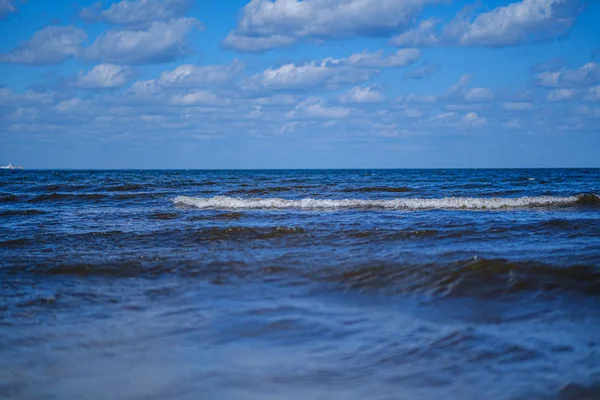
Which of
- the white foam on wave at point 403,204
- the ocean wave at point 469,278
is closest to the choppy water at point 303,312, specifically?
the ocean wave at point 469,278

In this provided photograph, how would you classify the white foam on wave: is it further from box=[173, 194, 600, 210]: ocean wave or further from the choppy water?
the choppy water

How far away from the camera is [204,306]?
17.1ft

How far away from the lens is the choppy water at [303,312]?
132 inches

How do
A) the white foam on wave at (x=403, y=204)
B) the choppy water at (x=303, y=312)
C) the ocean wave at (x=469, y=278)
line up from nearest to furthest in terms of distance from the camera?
1. the choppy water at (x=303, y=312)
2. the ocean wave at (x=469, y=278)
3. the white foam on wave at (x=403, y=204)

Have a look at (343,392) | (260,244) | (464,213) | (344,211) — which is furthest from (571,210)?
(343,392)

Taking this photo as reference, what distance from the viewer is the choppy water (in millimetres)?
3363

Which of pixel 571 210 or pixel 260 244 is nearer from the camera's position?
pixel 260 244

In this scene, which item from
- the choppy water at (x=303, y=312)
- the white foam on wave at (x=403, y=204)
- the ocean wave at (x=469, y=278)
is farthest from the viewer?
the white foam on wave at (x=403, y=204)

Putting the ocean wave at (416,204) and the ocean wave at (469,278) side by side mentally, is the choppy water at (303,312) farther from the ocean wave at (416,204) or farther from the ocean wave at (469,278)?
the ocean wave at (416,204)

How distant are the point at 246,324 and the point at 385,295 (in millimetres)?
1867

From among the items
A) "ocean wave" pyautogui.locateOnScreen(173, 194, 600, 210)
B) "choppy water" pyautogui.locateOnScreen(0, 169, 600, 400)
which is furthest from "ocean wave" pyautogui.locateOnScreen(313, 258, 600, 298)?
"ocean wave" pyautogui.locateOnScreen(173, 194, 600, 210)

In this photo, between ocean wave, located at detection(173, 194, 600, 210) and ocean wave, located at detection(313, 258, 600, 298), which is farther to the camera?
ocean wave, located at detection(173, 194, 600, 210)

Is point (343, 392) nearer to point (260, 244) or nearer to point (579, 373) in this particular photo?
point (579, 373)

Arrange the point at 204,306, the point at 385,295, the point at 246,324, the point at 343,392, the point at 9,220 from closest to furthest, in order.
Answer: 1. the point at 343,392
2. the point at 246,324
3. the point at 204,306
4. the point at 385,295
5. the point at 9,220
